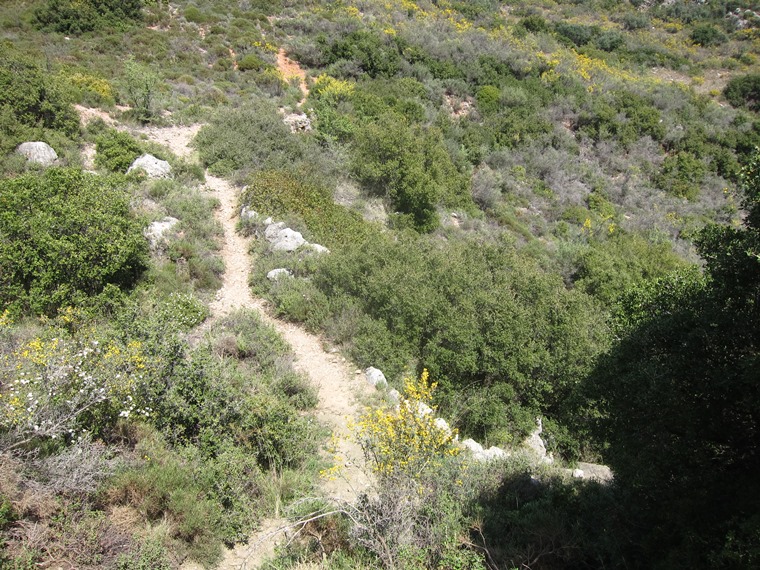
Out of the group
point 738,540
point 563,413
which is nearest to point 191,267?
point 563,413

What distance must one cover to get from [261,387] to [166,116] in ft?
43.7

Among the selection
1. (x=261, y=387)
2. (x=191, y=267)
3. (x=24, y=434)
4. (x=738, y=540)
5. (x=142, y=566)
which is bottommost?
(x=191, y=267)

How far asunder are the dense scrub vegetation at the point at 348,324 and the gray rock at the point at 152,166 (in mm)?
360

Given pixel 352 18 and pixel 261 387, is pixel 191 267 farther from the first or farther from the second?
pixel 352 18

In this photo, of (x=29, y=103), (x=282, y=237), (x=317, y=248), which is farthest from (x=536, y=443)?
(x=29, y=103)

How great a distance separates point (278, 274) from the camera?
10.9 metres

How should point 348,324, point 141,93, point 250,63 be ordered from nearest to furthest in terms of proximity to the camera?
point 348,324 < point 141,93 < point 250,63

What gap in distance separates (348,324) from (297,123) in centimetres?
1196

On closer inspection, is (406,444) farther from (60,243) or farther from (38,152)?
(38,152)

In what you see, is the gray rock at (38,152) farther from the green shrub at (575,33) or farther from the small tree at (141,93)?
the green shrub at (575,33)

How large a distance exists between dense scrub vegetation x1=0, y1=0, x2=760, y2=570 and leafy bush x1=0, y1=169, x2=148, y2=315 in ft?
0.16

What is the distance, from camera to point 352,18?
90.8ft

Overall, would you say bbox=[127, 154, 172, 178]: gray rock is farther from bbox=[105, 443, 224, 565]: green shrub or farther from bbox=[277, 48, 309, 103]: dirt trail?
bbox=[277, 48, 309, 103]: dirt trail

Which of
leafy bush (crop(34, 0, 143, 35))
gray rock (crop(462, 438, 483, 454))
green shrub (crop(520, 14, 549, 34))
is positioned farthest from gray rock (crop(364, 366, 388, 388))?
green shrub (crop(520, 14, 549, 34))
